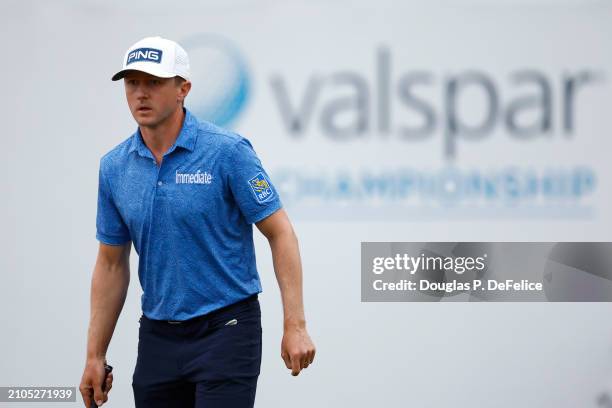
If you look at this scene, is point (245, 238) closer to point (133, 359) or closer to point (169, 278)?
point (169, 278)

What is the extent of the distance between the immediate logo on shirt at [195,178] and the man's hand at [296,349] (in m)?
0.45

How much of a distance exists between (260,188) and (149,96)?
1.27 ft

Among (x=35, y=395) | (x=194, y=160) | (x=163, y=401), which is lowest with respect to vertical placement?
(x=35, y=395)

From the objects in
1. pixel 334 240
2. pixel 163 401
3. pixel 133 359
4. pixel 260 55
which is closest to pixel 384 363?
pixel 334 240

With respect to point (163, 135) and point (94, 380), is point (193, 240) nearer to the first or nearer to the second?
point (163, 135)

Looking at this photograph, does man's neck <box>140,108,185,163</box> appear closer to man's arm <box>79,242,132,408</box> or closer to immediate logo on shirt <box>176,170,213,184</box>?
immediate logo on shirt <box>176,170,213,184</box>

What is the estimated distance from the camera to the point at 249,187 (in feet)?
9.03

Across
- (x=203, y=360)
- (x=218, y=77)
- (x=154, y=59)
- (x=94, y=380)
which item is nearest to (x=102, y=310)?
(x=94, y=380)

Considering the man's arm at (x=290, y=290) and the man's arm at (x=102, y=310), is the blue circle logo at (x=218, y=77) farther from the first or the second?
the man's arm at (x=290, y=290)

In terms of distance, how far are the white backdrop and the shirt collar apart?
160 centimetres

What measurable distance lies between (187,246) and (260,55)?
1863mm

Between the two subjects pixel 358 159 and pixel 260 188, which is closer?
pixel 260 188

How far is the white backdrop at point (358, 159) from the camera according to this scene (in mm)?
4445

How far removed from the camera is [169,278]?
2.79m
